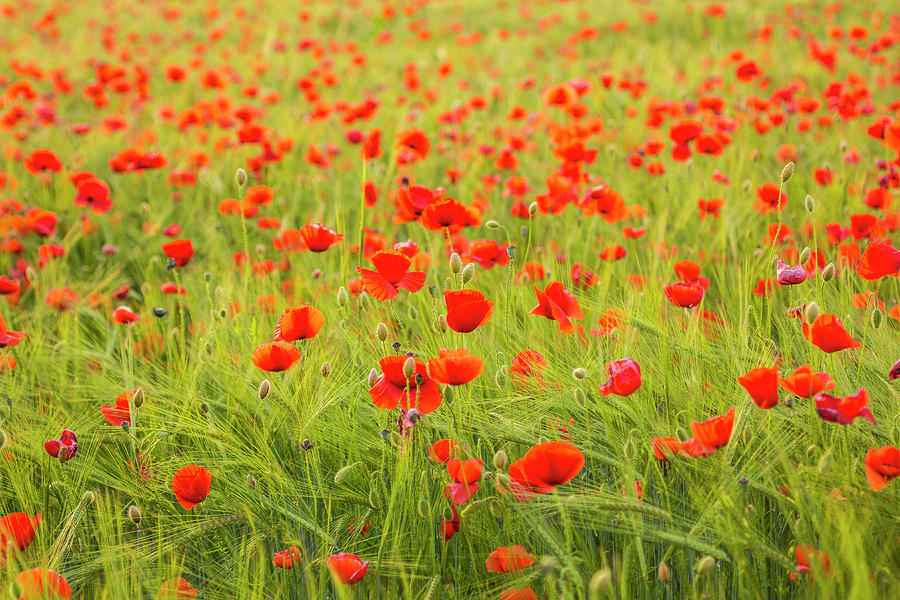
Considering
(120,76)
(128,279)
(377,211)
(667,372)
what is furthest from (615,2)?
(667,372)

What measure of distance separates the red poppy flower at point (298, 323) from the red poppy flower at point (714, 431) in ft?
2.05

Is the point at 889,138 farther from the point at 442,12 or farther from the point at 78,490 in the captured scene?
the point at 442,12

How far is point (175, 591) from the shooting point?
2.97 ft

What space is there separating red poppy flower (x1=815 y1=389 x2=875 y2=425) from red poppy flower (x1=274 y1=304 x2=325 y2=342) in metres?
0.76

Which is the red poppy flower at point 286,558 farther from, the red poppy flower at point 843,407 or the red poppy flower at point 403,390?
the red poppy flower at point 843,407

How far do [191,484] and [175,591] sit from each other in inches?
7.5

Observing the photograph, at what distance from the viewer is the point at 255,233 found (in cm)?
274

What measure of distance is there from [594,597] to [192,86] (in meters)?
4.95

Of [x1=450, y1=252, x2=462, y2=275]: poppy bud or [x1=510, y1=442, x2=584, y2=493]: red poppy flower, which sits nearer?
[x1=510, y1=442, x2=584, y2=493]: red poppy flower

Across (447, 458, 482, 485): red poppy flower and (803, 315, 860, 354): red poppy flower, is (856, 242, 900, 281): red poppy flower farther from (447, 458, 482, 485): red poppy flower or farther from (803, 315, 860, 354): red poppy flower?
(447, 458, 482, 485): red poppy flower

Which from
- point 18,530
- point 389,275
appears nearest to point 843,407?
point 389,275

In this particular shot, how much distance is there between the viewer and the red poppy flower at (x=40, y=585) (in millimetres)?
857

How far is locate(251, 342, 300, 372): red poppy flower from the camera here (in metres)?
1.12

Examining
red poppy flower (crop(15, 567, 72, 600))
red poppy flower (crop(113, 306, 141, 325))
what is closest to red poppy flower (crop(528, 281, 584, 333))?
red poppy flower (crop(15, 567, 72, 600))
